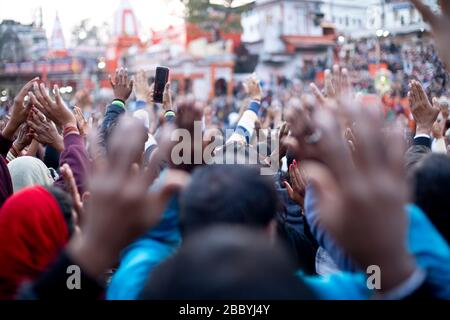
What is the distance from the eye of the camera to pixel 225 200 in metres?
1.51

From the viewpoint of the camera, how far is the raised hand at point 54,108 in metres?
2.82

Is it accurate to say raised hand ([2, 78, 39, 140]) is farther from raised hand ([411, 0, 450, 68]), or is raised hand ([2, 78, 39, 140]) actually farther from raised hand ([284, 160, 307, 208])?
raised hand ([411, 0, 450, 68])

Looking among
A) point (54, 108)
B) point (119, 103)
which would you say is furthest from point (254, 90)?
point (54, 108)

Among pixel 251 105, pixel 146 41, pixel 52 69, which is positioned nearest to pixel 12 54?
pixel 52 69

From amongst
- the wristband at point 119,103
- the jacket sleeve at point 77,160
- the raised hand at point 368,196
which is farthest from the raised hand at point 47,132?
the raised hand at point 368,196

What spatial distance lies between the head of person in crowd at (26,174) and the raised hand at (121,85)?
908 mm

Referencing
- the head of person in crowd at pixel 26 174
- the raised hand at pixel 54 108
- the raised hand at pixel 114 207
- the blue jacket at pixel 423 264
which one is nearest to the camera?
the raised hand at pixel 114 207

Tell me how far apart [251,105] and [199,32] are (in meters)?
31.6

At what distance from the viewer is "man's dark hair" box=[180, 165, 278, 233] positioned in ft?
4.90

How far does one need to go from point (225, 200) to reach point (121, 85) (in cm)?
251

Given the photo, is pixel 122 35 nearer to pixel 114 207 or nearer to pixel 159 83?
pixel 159 83

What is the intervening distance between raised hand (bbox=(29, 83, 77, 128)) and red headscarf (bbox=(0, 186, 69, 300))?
1109 mm

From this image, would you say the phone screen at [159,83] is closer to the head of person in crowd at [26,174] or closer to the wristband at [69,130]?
the head of person in crowd at [26,174]
